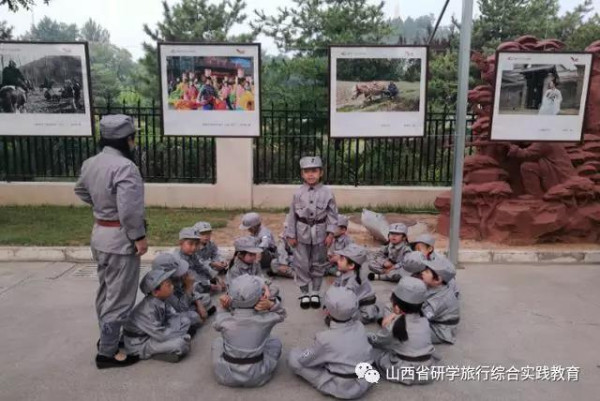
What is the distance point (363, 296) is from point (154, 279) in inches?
73.7

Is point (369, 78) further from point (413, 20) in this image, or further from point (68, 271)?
point (413, 20)

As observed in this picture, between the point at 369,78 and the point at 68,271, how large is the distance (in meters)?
4.32

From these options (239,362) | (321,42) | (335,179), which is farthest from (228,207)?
(321,42)

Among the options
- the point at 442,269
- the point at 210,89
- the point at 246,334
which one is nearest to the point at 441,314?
the point at 442,269

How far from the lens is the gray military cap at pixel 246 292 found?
362cm

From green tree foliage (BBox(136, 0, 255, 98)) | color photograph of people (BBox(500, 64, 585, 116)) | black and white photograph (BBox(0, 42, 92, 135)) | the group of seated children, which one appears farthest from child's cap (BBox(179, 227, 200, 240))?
green tree foliage (BBox(136, 0, 255, 98))

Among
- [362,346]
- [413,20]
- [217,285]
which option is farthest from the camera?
[413,20]

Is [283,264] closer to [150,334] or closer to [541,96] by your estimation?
[150,334]

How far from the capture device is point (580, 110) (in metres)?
6.60

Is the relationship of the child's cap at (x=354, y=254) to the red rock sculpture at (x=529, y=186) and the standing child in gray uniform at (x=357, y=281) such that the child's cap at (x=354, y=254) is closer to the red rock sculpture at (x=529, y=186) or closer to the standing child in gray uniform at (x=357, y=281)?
the standing child in gray uniform at (x=357, y=281)

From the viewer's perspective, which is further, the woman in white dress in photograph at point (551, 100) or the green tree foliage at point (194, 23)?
the green tree foliage at point (194, 23)

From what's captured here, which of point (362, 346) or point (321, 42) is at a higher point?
point (321, 42)

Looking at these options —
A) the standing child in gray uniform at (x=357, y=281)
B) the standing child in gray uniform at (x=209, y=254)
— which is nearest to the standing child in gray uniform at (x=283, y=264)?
the standing child in gray uniform at (x=209, y=254)

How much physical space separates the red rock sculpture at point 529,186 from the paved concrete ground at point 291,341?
2.83ft
